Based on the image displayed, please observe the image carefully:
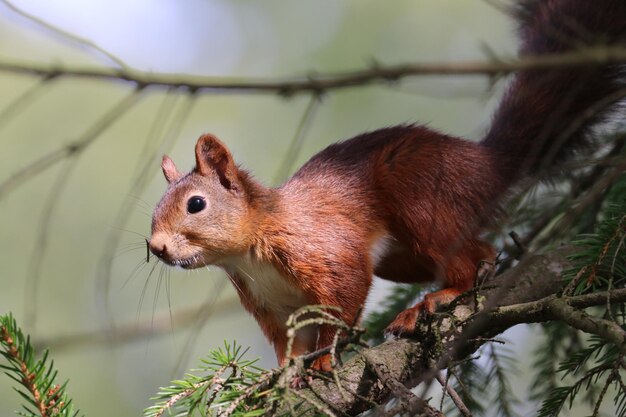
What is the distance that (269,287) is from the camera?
6.24 feet

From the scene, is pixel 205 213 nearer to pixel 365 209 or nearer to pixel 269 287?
pixel 269 287

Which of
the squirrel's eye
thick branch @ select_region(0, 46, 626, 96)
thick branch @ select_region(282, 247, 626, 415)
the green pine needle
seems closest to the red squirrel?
the squirrel's eye

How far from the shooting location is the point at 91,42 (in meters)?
0.92

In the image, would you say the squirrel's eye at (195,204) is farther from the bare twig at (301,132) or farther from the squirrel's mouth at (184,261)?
the bare twig at (301,132)

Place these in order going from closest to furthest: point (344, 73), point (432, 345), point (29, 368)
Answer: point (344, 73), point (29, 368), point (432, 345)

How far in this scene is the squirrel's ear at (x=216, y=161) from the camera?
1.96 meters

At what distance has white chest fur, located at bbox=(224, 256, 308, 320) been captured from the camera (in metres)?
1.90

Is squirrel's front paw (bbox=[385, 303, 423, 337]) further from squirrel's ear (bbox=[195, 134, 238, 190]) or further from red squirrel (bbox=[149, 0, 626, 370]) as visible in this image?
squirrel's ear (bbox=[195, 134, 238, 190])

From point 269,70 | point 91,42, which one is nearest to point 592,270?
point 91,42

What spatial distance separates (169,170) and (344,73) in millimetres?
1441

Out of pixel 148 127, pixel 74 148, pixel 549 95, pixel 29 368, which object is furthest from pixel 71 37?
pixel 148 127

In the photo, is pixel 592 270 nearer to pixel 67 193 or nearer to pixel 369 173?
pixel 369 173

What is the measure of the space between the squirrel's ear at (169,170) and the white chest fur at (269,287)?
32cm

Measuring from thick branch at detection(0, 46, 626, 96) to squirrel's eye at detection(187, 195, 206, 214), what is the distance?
1.09m
